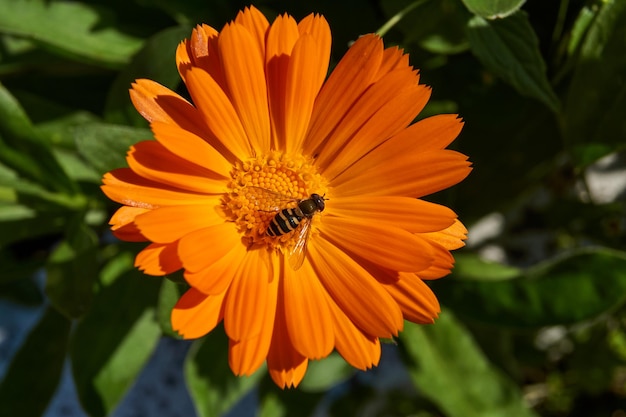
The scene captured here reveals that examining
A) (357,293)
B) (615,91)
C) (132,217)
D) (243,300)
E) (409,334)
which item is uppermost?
(132,217)

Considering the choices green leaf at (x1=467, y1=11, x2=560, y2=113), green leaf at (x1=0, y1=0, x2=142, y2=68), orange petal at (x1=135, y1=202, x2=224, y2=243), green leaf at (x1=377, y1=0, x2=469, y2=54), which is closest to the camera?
orange petal at (x1=135, y1=202, x2=224, y2=243)

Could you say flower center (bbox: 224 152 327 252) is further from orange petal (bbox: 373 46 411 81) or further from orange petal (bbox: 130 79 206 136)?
orange petal (bbox: 373 46 411 81)

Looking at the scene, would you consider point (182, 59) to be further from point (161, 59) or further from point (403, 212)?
point (403, 212)

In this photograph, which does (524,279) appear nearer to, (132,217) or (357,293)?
(357,293)

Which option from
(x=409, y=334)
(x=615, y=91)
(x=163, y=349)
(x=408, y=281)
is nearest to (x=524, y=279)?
(x=409, y=334)

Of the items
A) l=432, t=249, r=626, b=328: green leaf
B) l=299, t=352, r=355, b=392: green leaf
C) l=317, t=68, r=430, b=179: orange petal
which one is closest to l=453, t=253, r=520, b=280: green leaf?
l=432, t=249, r=626, b=328: green leaf

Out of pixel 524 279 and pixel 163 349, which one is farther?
pixel 163 349
